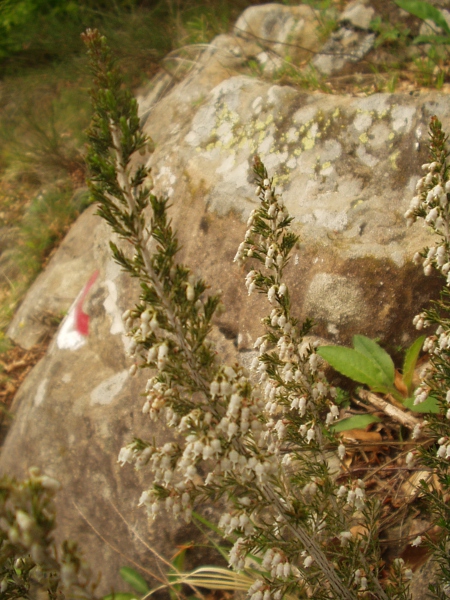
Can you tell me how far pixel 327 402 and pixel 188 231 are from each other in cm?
192

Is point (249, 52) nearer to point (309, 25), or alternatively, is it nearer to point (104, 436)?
point (309, 25)

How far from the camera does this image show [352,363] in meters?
2.48

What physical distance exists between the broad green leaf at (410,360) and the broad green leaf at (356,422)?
0.28 metres

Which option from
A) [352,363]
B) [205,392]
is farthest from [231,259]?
[205,392]

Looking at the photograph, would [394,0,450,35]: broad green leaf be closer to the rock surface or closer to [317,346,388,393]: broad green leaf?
the rock surface

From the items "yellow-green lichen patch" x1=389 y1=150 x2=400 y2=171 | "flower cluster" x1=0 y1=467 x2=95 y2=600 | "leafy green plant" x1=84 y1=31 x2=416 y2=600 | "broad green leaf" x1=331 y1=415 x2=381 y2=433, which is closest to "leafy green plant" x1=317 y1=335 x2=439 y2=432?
"broad green leaf" x1=331 y1=415 x2=381 y2=433

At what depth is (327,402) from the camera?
1.92 metres

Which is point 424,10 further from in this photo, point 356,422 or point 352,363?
point 356,422

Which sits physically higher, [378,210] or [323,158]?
[323,158]

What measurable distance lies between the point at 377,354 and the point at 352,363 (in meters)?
0.21

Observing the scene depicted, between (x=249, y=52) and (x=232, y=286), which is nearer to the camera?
(x=232, y=286)

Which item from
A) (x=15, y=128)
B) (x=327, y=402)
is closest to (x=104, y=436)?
(x=327, y=402)

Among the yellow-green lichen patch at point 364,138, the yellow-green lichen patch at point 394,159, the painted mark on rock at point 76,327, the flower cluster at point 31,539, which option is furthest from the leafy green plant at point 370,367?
the painted mark on rock at point 76,327

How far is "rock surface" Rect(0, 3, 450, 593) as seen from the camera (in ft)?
8.98
